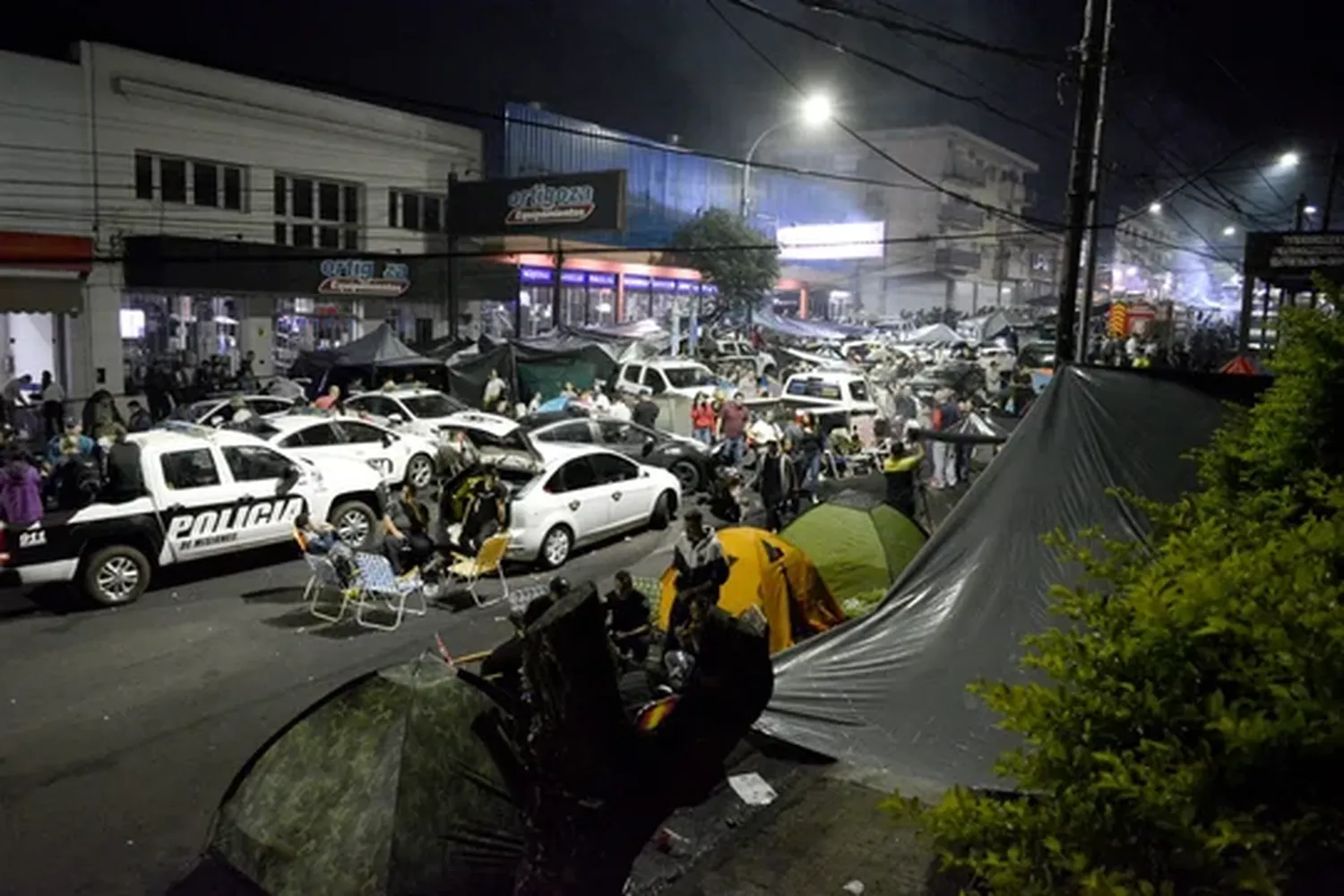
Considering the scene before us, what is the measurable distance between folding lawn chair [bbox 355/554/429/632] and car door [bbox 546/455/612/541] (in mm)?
2624

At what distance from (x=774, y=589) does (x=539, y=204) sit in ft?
67.6

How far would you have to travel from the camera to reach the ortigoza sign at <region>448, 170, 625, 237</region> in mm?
26531

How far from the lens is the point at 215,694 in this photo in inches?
342

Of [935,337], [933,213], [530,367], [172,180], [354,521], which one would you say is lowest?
[354,521]

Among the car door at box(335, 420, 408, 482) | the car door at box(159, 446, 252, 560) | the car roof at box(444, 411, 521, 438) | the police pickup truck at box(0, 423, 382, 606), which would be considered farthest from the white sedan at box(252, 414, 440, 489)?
the car door at box(159, 446, 252, 560)

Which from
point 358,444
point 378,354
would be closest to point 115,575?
point 358,444

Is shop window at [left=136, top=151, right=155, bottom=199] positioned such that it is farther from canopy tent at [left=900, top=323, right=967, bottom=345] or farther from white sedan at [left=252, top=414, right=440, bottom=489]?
canopy tent at [left=900, top=323, right=967, bottom=345]

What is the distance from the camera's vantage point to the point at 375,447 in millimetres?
16578

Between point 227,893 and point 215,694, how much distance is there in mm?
3184

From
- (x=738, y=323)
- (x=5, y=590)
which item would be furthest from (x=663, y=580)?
(x=738, y=323)

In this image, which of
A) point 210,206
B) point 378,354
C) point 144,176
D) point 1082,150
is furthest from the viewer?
point 210,206

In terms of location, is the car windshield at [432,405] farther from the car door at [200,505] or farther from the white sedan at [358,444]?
the car door at [200,505]

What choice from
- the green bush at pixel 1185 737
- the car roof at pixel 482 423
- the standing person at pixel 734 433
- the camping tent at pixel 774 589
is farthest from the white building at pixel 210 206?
the green bush at pixel 1185 737

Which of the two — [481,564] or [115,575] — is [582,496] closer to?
[481,564]
